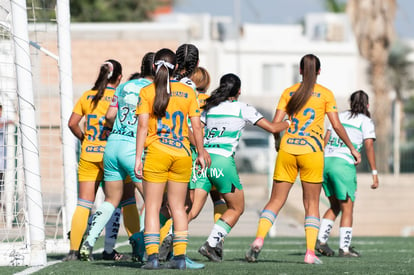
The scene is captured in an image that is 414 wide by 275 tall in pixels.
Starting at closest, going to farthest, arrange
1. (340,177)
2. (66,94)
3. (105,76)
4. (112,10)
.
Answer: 1. (105,76)
2. (340,177)
3. (66,94)
4. (112,10)

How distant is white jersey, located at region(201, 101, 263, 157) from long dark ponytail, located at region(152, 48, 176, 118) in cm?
116

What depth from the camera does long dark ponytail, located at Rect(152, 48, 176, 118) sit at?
7992 mm

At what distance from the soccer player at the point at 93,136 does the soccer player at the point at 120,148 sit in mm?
260

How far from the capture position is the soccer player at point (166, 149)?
8.05m

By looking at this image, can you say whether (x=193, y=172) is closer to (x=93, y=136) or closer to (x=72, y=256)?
(x=93, y=136)

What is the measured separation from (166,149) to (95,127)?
5.54ft

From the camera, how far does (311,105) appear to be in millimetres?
9383

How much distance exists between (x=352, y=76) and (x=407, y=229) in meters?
32.6

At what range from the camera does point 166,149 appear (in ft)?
26.5

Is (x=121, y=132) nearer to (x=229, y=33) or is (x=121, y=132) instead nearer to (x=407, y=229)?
(x=407, y=229)

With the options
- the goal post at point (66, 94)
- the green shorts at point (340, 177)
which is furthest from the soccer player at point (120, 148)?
the green shorts at point (340, 177)

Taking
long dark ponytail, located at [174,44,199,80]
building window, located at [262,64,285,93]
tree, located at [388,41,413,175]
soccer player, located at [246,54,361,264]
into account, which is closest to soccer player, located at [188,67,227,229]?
long dark ponytail, located at [174,44,199,80]

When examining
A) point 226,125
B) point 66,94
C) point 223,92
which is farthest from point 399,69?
point 226,125

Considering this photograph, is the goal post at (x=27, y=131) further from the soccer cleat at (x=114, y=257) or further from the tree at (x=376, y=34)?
the tree at (x=376, y=34)
